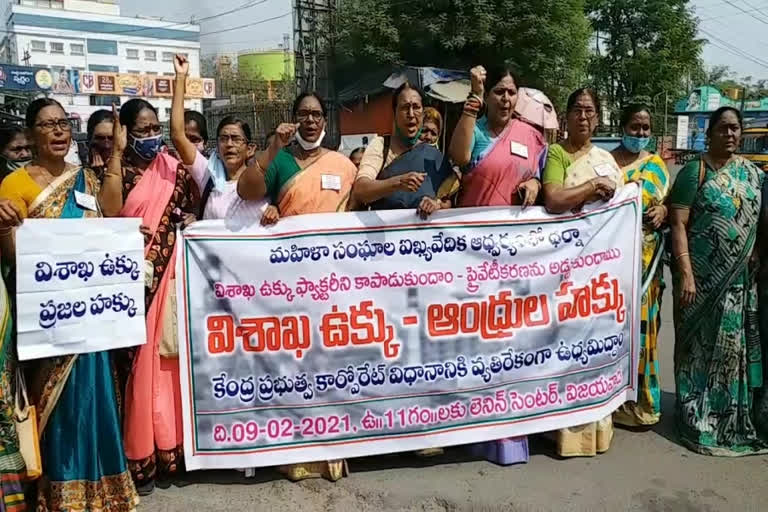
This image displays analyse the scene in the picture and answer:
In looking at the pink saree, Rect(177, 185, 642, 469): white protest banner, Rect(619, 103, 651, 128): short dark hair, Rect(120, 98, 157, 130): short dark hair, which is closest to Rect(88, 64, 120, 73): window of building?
Rect(120, 98, 157, 130): short dark hair

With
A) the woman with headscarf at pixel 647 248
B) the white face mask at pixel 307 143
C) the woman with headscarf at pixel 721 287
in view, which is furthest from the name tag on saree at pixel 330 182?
the woman with headscarf at pixel 721 287

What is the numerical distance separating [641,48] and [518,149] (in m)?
30.3

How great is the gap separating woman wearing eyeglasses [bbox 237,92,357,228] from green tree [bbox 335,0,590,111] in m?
17.1

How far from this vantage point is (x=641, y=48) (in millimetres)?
29984

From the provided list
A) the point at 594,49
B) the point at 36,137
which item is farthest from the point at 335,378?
the point at 594,49

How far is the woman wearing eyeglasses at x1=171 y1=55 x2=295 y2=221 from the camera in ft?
10.1

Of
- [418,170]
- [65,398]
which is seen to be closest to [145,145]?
[65,398]

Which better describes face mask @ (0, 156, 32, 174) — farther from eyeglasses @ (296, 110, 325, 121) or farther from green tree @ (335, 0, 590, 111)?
green tree @ (335, 0, 590, 111)

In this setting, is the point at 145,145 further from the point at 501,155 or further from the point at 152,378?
the point at 501,155

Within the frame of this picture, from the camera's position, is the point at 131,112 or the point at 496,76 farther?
the point at 496,76

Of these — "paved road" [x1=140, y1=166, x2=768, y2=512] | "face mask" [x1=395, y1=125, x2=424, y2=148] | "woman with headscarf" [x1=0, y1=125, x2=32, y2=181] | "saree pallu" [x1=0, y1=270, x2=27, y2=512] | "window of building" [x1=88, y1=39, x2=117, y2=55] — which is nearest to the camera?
"saree pallu" [x1=0, y1=270, x2=27, y2=512]

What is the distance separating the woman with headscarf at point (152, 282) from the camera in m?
2.90

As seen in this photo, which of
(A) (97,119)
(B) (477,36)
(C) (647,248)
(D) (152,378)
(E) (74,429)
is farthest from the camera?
(B) (477,36)

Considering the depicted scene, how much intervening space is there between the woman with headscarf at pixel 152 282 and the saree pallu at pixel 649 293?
93.3 inches
